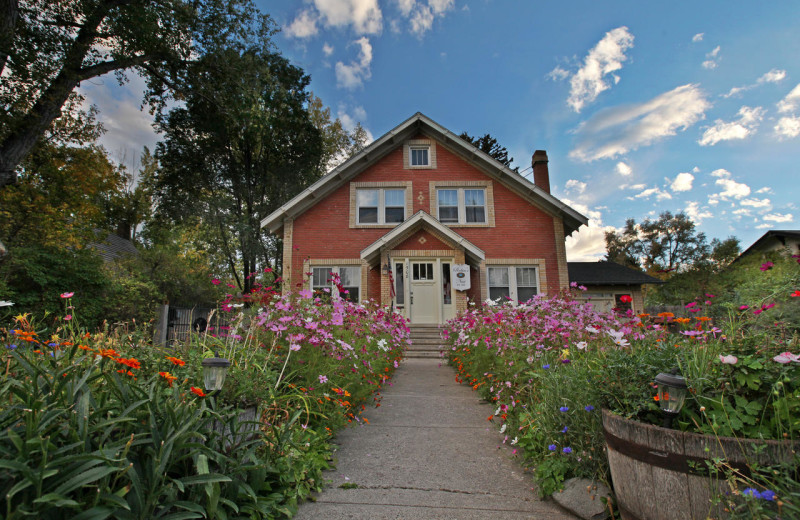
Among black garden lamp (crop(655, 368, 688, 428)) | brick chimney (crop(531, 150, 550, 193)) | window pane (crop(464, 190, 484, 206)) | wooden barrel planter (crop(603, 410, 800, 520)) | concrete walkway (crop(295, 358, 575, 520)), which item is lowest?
concrete walkway (crop(295, 358, 575, 520))

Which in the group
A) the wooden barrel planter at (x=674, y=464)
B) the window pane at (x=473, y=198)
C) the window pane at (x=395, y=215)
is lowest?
the wooden barrel planter at (x=674, y=464)

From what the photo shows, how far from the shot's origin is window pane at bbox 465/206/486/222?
13.8 metres

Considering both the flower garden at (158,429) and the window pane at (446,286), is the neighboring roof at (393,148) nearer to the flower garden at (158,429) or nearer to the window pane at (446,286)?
the window pane at (446,286)

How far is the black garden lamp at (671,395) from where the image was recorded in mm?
1968

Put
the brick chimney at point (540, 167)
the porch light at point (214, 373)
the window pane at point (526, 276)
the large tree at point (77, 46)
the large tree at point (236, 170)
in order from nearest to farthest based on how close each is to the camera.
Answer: the porch light at point (214, 373), the large tree at point (77, 46), the window pane at point (526, 276), the brick chimney at point (540, 167), the large tree at point (236, 170)

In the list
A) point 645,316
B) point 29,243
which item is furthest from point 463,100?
point 29,243

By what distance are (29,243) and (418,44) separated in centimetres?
1139

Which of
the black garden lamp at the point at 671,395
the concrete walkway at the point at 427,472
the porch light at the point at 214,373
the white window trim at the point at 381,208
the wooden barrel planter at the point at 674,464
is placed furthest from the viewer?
the white window trim at the point at 381,208

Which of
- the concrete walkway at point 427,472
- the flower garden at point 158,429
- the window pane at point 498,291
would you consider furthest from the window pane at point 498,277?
the flower garden at point 158,429

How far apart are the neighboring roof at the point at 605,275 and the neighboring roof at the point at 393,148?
3792mm

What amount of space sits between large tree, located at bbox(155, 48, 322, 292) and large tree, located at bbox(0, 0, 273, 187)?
5709 millimetres

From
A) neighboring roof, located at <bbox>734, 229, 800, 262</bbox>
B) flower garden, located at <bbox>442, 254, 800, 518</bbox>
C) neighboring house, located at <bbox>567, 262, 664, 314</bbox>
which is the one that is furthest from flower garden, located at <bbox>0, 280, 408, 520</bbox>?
neighboring roof, located at <bbox>734, 229, 800, 262</bbox>

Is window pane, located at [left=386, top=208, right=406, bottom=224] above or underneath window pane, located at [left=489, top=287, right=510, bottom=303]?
A: above

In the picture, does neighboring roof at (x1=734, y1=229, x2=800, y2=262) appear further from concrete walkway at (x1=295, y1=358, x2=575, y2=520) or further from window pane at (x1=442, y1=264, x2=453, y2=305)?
concrete walkway at (x1=295, y1=358, x2=575, y2=520)
